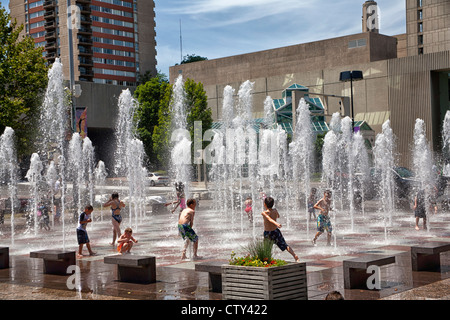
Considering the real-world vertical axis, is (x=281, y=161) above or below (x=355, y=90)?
below

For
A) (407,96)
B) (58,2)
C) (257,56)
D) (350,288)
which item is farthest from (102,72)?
(350,288)

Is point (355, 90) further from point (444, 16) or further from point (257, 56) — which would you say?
point (444, 16)

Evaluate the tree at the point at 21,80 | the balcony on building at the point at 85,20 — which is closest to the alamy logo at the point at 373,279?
the tree at the point at 21,80

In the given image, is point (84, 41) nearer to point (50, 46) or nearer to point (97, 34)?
point (97, 34)

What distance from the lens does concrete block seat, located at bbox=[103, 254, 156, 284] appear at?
9.80m

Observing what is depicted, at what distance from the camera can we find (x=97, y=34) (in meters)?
96.0

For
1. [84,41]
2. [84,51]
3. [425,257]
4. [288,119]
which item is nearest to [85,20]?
[84,41]

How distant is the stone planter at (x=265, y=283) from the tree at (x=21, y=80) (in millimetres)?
24147

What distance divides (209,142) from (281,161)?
11.4 metres

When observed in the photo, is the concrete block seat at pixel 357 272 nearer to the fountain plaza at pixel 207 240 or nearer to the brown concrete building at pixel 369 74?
the fountain plaza at pixel 207 240

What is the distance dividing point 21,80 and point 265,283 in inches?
1029

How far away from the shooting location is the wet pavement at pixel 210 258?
29.2ft

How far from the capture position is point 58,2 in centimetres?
9550
